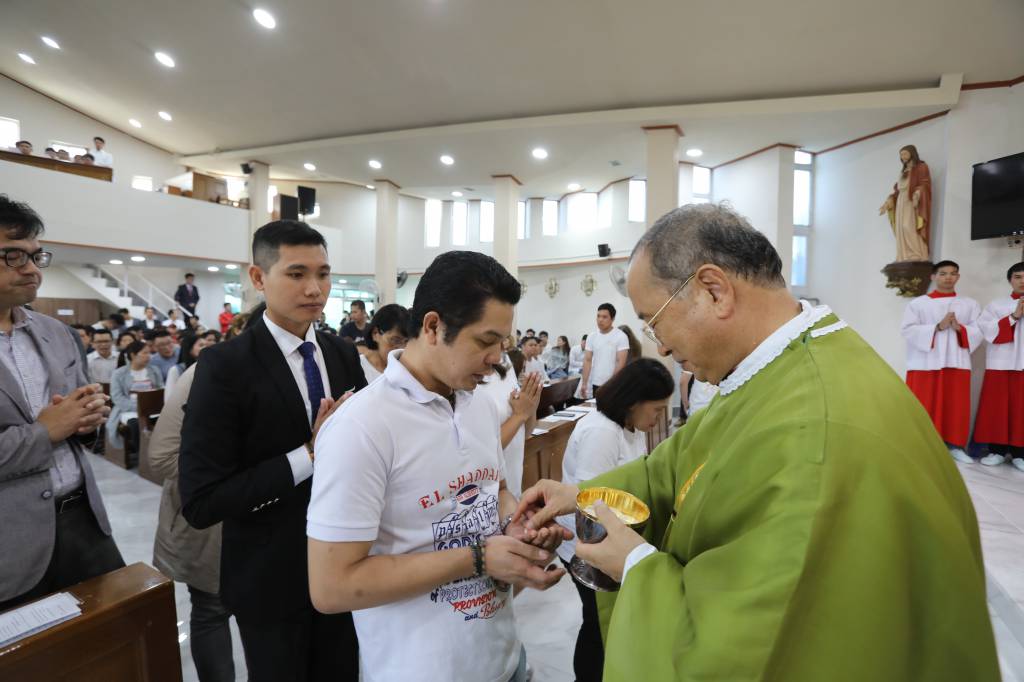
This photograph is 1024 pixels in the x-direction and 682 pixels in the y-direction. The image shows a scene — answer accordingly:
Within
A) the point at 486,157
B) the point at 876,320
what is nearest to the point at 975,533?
the point at 876,320

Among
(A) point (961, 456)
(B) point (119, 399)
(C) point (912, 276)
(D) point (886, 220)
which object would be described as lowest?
(A) point (961, 456)

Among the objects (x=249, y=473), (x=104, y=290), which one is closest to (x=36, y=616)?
(x=249, y=473)

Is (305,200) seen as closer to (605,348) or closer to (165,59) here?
(165,59)

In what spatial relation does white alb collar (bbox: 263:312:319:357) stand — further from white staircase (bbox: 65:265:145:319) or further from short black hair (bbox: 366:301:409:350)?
white staircase (bbox: 65:265:145:319)

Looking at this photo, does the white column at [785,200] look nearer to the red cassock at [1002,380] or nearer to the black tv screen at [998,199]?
the black tv screen at [998,199]

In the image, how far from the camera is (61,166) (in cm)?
997

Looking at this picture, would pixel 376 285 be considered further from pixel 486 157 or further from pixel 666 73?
pixel 666 73

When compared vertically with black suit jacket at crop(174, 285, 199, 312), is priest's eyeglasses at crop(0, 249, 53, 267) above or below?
below

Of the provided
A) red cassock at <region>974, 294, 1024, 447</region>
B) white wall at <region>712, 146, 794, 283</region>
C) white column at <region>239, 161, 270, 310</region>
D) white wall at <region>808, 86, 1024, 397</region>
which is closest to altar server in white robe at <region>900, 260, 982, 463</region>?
red cassock at <region>974, 294, 1024, 447</region>

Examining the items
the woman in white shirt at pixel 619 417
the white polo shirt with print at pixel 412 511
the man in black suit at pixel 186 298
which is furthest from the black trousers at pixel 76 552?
the man in black suit at pixel 186 298

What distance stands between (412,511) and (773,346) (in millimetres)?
831

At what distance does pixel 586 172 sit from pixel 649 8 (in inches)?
245

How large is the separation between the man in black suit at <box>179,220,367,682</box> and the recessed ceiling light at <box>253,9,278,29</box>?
6649 millimetres

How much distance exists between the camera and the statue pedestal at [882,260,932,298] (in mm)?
6820
